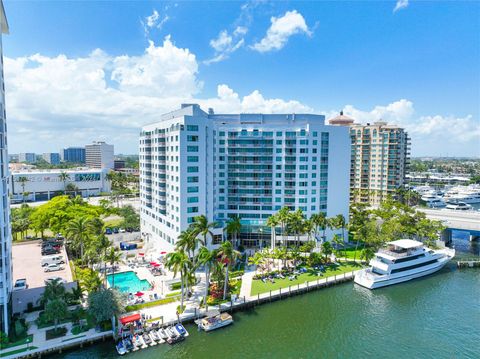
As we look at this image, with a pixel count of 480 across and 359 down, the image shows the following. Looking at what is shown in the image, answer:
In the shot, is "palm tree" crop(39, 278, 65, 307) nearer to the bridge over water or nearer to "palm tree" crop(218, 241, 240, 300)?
"palm tree" crop(218, 241, 240, 300)

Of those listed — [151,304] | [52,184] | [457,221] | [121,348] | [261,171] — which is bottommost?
[121,348]

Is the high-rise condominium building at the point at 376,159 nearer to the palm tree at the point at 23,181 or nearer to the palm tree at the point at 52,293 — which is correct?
the palm tree at the point at 52,293


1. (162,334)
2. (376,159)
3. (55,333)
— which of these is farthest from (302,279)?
(376,159)

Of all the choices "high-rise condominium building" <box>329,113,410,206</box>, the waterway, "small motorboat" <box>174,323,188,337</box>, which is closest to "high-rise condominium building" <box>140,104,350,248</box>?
the waterway

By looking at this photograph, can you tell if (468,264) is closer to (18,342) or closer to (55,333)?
(55,333)

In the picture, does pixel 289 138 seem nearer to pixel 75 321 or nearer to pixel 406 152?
pixel 75 321
